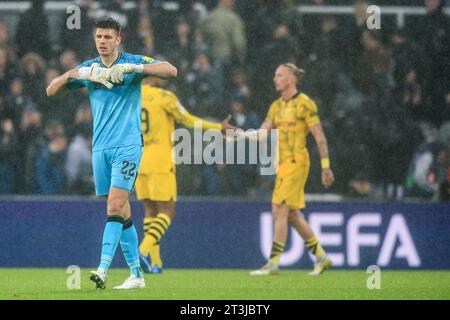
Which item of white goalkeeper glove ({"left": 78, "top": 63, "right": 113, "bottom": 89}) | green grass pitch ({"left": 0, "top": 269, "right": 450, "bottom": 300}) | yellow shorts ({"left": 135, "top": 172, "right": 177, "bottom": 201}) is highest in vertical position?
white goalkeeper glove ({"left": 78, "top": 63, "right": 113, "bottom": 89})

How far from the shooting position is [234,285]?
10.5m

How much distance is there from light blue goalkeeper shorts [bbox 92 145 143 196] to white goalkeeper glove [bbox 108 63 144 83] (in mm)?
582

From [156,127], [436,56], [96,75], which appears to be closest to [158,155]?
[156,127]

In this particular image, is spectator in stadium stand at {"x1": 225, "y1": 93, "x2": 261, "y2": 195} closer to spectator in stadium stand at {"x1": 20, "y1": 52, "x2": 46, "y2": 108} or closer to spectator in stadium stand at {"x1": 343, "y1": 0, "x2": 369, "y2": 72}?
spectator in stadium stand at {"x1": 343, "y1": 0, "x2": 369, "y2": 72}

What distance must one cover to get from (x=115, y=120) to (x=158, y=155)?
311 cm

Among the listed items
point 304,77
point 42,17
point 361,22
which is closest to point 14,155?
point 42,17

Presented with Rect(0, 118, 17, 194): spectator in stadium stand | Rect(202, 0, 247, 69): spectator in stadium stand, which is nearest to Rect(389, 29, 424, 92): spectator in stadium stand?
Rect(202, 0, 247, 69): spectator in stadium stand

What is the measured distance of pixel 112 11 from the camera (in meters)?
15.1

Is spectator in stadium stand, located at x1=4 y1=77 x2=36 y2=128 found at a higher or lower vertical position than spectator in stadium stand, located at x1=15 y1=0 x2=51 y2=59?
lower

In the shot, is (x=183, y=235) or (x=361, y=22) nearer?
(x=183, y=235)

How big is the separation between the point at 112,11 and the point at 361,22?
332 centimetres

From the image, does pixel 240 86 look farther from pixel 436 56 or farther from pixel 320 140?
pixel 436 56

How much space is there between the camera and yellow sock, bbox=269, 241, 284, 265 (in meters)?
12.4

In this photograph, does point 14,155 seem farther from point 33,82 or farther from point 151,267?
point 151,267
